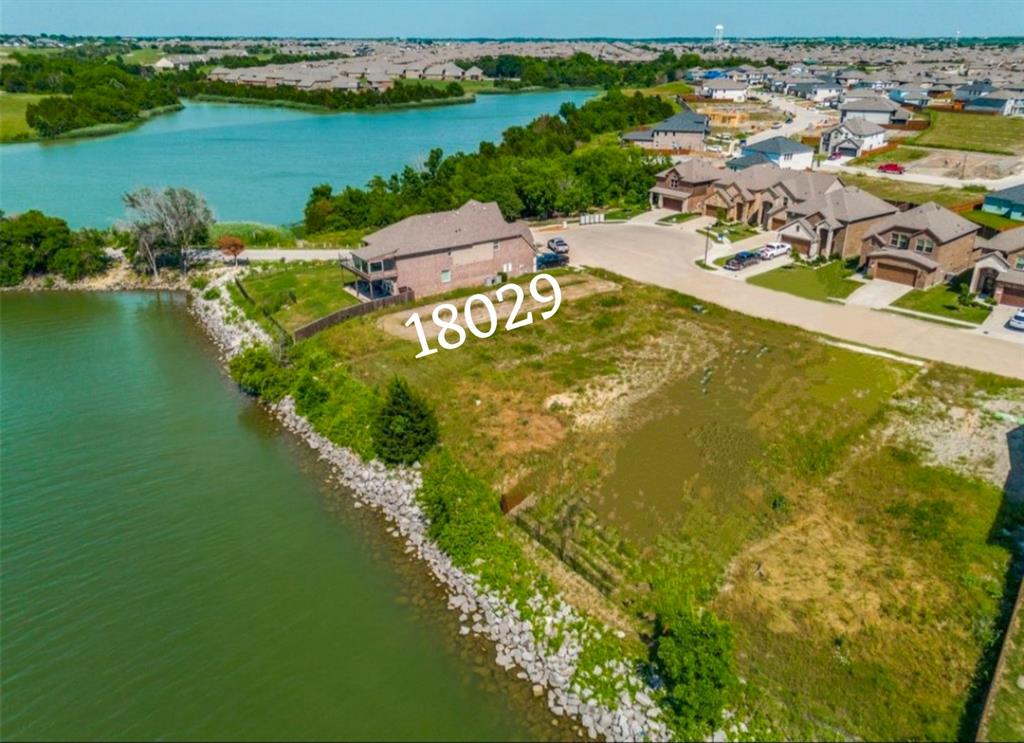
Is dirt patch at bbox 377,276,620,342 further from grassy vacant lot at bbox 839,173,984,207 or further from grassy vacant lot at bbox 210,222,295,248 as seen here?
grassy vacant lot at bbox 839,173,984,207

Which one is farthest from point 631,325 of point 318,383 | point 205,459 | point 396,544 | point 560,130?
point 560,130

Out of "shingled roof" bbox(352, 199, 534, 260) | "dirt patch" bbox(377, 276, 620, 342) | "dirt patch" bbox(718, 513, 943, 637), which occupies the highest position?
"shingled roof" bbox(352, 199, 534, 260)

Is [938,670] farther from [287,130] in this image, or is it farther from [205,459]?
[287,130]

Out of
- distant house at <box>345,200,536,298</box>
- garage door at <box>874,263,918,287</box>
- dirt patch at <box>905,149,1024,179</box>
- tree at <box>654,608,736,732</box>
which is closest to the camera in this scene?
tree at <box>654,608,736,732</box>

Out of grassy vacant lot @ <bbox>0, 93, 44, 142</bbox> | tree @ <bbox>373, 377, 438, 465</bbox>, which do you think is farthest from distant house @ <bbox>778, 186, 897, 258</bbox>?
grassy vacant lot @ <bbox>0, 93, 44, 142</bbox>

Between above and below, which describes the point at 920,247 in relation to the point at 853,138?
below

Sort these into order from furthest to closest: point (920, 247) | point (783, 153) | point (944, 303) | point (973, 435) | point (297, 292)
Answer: point (783, 153), point (920, 247), point (297, 292), point (944, 303), point (973, 435)

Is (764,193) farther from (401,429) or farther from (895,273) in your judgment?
(401,429)

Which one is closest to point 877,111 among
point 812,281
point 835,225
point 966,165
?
point 966,165
